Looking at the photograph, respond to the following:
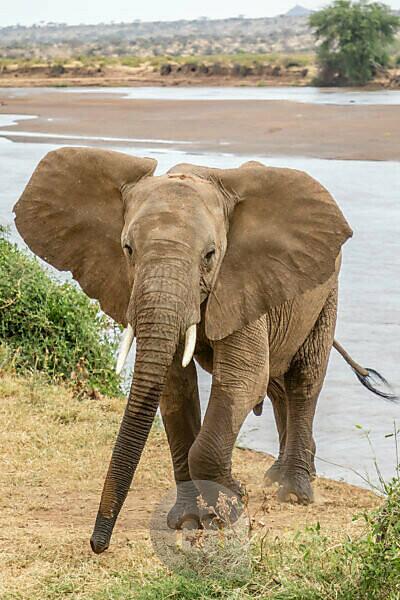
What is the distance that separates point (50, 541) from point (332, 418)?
3509mm

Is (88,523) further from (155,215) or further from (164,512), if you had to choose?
(155,215)

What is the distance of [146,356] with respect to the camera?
4645 mm

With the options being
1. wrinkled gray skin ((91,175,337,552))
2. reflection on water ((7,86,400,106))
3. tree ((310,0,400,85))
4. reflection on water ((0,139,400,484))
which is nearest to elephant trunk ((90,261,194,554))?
wrinkled gray skin ((91,175,337,552))

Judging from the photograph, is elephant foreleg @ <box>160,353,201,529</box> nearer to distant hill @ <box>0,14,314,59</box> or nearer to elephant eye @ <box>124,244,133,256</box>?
elephant eye @ <box>124,244,133,256</box>

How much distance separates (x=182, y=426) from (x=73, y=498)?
31.8 inches

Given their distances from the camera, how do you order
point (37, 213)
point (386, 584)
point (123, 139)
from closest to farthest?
point (386, 584) < point (37, 213) < point (123, 139)

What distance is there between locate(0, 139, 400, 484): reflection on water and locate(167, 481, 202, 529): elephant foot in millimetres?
906

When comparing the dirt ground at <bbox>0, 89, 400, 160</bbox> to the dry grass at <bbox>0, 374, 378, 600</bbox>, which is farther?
the dirt ground at <bbox>0, 89, 400, 160</bbox>

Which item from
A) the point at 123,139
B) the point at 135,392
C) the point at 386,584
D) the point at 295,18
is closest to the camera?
the point at 386,584

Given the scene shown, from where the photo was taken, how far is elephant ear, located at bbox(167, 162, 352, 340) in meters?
5.44

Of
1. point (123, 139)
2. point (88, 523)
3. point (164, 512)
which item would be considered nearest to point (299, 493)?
point (164, 512)

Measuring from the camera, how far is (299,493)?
22.4 feet

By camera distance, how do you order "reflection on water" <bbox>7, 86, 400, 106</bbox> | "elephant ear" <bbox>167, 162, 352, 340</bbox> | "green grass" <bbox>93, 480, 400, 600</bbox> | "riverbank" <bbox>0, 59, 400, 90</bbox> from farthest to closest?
"riverbank" <bbox>0, 59, 400, 90</bbox> < "reflection on water" <bbox>7, 86, 400, 106</bbox> < "elephant ear" <bbox>167, 162, 352, 340</bbox> < "green grass" <bbox>93, 480, 400, 600</bbox>

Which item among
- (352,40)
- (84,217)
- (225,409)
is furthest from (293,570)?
(352,40)
